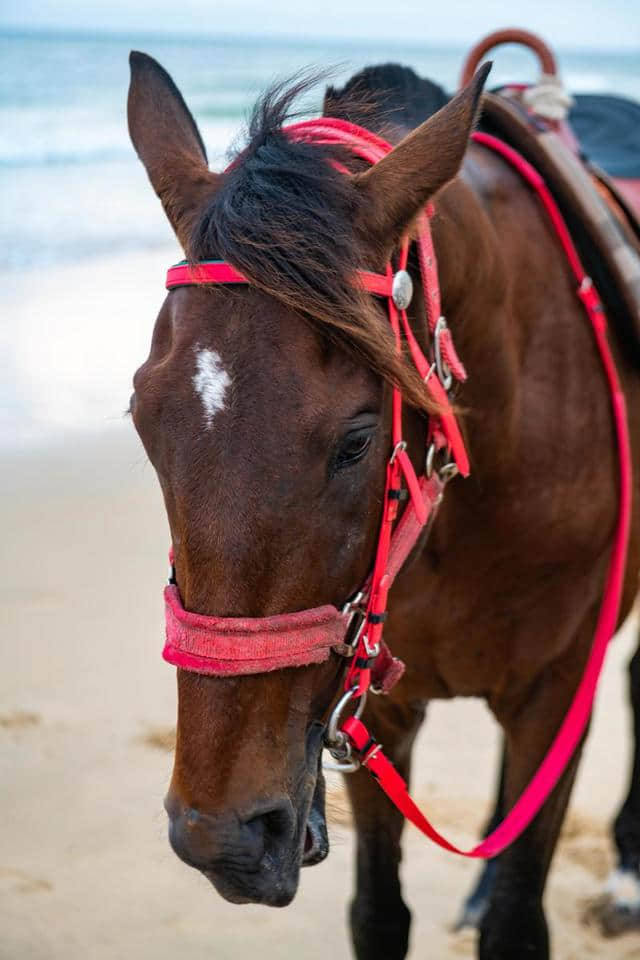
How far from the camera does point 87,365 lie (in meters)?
7.61

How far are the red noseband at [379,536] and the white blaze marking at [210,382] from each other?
0.13m

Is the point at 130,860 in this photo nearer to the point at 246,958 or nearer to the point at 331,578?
the point at 246,958

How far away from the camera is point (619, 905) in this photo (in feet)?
10.2

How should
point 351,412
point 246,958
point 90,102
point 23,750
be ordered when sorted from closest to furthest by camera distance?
point 351,412
point 246,958
point 23,750
point 90,102

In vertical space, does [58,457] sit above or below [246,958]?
below

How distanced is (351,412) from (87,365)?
21.1 ft

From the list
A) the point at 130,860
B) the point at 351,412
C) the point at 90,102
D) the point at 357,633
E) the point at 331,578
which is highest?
the point at 351,412

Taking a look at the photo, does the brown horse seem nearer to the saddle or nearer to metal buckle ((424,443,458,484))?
metal buckle ((424,443,458,484))

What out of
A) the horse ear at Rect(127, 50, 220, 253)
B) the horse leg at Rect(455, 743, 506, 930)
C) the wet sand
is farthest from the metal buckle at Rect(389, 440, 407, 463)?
the horse leg at Rect(455, 743, 506, 930)

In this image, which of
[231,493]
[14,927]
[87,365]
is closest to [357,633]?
[231,493]

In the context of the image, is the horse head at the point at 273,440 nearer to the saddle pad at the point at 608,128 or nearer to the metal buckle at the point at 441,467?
the metal buckle at the point at 441,467

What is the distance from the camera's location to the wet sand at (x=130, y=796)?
9.88 feet

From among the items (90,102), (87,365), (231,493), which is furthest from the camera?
(90,102)

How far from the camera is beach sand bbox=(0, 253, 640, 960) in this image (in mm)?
3016
